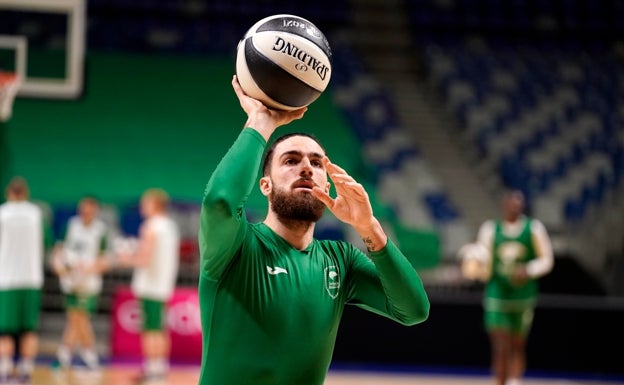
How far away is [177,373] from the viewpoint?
10828 mm

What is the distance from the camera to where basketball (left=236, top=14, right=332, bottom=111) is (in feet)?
10.3

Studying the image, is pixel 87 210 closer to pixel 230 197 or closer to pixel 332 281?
pixel 332 281

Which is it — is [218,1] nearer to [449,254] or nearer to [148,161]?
[148,161]

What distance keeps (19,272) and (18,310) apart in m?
0.39

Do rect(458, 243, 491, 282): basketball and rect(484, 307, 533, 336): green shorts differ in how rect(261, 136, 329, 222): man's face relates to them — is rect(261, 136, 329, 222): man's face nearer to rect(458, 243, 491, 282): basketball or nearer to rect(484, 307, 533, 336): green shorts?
rect(458, 243, 491, 282): basketball

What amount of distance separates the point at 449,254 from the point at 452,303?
2639 millimetres

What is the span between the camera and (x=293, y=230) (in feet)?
10.5

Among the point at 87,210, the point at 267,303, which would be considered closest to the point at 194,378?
the point at 87,210

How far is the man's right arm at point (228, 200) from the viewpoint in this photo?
2.73 m

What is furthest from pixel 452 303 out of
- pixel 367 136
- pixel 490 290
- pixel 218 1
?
pixel 218 1

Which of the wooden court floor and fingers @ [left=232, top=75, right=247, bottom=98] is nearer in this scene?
fingers @ [left=232, top=75, right=247, bottom=98]

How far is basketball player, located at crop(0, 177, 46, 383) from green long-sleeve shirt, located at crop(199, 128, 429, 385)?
6.94 metres

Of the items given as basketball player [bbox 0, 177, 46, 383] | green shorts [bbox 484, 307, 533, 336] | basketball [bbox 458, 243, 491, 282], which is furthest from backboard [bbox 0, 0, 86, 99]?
green shorts [bbox 484, 307, 533, 336]

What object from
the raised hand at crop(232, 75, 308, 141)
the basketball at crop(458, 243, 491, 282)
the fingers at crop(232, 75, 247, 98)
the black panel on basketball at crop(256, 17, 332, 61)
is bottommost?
the basketball at crop(458, 243, 491, 282)
